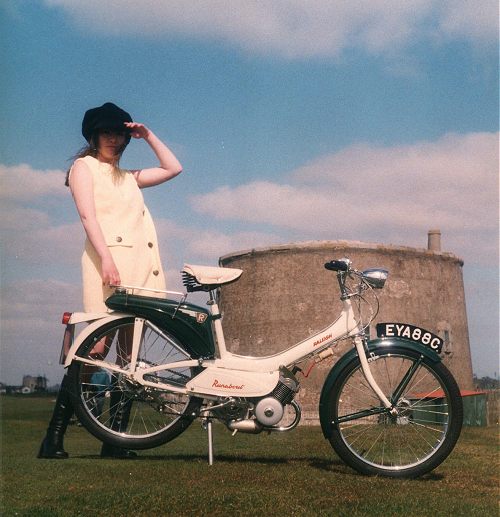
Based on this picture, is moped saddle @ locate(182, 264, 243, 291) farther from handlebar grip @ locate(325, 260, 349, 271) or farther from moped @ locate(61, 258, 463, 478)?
handlebar grip @ locate(325, 260, 349, 271)

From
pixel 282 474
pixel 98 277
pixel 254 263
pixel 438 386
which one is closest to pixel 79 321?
pixel 98 277

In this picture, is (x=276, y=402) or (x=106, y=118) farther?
(x=106, y=118)

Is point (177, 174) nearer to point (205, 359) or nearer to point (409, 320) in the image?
point (205, 359)

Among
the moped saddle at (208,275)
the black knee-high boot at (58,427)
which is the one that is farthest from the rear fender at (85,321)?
the moped saddle at (208,275)

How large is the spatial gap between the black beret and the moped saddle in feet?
2.98

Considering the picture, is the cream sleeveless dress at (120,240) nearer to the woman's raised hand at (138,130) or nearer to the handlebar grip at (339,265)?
the woman's raised hand at (138,130)

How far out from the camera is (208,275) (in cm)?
377

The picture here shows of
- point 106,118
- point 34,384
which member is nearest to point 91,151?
point 106,118

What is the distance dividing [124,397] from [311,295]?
14.0 meters

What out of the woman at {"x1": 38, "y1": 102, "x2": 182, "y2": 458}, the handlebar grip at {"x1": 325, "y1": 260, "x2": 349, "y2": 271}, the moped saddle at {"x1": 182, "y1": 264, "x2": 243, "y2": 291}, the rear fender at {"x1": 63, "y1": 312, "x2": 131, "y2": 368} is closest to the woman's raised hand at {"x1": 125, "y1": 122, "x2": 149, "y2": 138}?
the woman at {"x1": 38, "y1": 102, "x2": 182, "y2": 458}

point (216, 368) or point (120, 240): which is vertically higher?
point (120, 240)

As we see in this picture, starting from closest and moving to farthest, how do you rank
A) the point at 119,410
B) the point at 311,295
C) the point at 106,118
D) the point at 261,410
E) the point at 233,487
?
the point at 233,487 < the point at 261,410 < the point at 119,410 < the point at 106,118 < the point at 311,295

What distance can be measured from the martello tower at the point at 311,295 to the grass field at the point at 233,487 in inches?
519

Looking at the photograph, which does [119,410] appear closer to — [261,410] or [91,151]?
[261,410]
